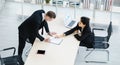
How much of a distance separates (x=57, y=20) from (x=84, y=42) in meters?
0.79

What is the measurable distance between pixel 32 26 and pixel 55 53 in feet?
→ 2.30

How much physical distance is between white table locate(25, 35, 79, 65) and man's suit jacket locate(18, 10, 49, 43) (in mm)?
143

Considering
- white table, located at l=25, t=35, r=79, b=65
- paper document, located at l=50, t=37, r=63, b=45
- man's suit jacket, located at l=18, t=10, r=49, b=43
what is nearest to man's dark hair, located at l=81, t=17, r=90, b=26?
white table, located at l=25, t=35, r=79, b=65

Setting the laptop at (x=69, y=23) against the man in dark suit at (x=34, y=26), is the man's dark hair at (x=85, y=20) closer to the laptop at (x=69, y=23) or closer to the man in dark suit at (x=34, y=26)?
the laptop at (x=69, y=23)

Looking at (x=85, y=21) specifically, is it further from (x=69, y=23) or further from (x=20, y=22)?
(x=20, y=22)

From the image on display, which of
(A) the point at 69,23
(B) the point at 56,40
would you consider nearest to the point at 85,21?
(A) the point at 69,23

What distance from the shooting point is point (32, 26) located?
5.51 metres

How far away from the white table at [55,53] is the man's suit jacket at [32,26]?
0.14 metres

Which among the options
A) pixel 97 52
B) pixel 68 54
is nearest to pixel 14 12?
pixel 97 52

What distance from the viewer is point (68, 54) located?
5141mm

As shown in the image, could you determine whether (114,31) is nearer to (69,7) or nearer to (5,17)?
(69,7)

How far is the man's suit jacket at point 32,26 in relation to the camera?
5.46 meters

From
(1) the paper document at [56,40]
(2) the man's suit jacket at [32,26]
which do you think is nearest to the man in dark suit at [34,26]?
(2) the man's suit jacket at [32,26]

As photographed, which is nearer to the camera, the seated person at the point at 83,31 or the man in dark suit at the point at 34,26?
the man in dark suit at the point at 34,26
